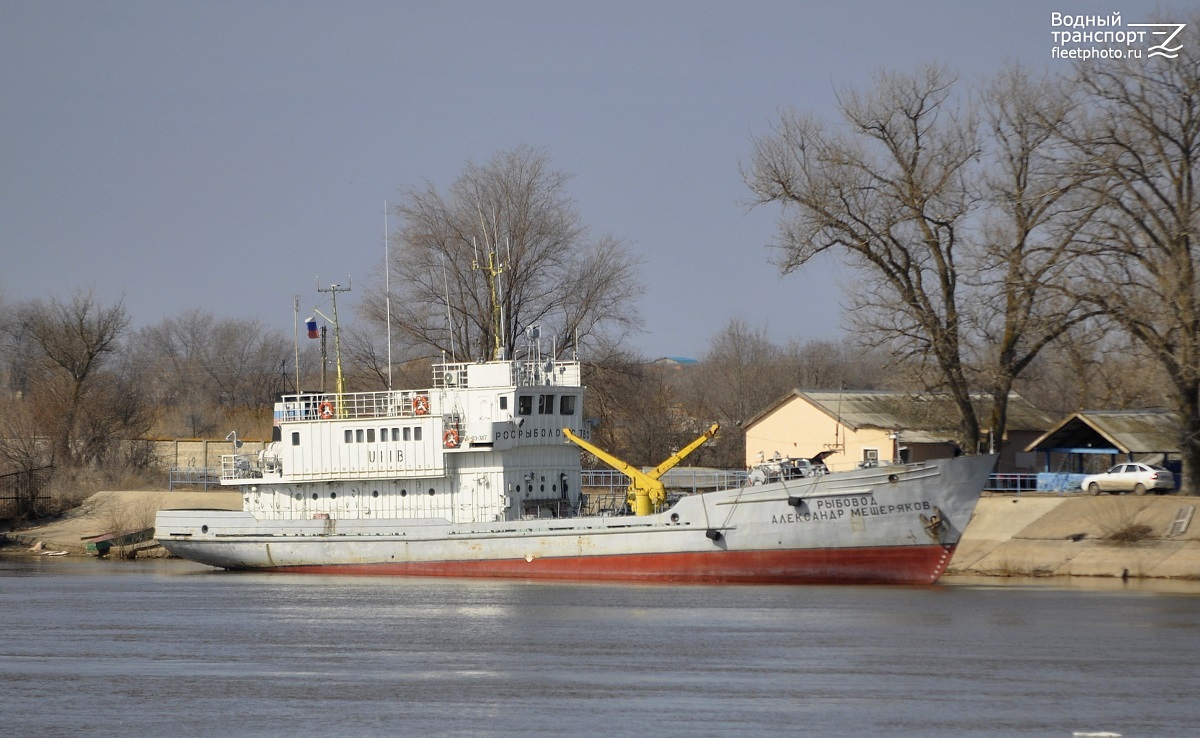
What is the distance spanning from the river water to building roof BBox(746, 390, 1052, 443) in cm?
1935

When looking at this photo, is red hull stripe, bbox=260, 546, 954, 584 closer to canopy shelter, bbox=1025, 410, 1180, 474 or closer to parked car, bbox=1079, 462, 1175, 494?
parked car, bbox=1079, 462, 1175, 494

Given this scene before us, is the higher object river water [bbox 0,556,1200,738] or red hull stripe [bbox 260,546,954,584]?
red hull stripe [bbox 260,546,954,584]

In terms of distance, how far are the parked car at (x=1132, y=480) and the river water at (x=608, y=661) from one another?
7.79 meters

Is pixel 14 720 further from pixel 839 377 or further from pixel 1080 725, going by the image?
pixel 839 377

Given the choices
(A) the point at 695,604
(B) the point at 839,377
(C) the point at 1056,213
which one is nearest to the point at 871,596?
(A) the point at 695,604

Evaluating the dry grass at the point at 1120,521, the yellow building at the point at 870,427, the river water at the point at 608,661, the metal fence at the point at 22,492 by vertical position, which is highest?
→ the yellow building at the point at 870,427

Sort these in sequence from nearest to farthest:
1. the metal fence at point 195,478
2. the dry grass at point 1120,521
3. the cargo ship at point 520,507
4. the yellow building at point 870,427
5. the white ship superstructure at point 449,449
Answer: the cargo ship at point 520,507
the dry grass at point 1120,521
the white ship superstructure at point 449,449
the yellow building at point 870,427
the metal fence at point 195,478

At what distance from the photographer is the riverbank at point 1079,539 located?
37.0 m

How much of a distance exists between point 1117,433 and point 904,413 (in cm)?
1068

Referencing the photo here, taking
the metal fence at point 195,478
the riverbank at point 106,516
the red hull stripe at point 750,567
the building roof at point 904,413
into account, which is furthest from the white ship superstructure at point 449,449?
the building roof at point 904,413

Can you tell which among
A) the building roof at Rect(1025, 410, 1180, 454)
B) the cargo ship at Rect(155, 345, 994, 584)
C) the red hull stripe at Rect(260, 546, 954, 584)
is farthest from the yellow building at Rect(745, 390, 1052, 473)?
the red hull stripe at Rect(260, 546, 954, 584)

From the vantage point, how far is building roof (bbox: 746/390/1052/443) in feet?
181

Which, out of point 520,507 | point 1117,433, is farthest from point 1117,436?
point 520,507

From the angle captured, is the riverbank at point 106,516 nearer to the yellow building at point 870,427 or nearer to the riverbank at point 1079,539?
the yellow building at point 870,427
